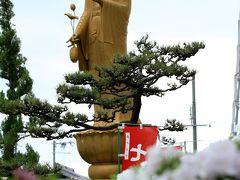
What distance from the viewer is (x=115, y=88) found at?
37.3ft

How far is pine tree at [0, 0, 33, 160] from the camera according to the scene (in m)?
13.7

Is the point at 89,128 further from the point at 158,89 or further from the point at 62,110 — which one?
the point at 158,89

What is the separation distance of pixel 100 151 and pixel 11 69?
3859mm

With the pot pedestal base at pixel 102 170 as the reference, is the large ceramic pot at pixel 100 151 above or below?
above

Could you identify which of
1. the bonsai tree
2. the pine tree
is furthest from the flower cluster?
the pine tree

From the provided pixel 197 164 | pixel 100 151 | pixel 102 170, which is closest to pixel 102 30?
pixel 100 151

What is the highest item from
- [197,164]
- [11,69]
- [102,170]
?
[11,69]

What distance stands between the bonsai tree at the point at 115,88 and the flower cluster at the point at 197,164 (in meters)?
9.31

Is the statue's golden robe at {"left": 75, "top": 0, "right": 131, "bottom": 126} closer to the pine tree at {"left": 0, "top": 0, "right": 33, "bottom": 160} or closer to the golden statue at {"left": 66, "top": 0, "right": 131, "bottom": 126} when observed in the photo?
the golden statue at {"left": 66, "top": 0, "right": 131, "bottom": 126}

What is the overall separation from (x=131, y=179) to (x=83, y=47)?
10.2m

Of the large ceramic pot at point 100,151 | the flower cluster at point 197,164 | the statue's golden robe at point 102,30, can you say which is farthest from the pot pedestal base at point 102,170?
the flower cluster at point 197,164

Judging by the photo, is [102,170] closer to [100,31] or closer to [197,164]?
[100,31]

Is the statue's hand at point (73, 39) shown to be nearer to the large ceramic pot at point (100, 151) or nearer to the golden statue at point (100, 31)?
the golden statue at point (100, 31)

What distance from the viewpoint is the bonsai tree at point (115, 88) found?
1072cm
